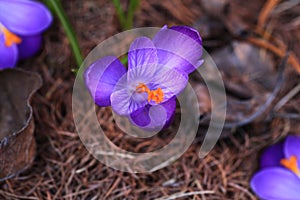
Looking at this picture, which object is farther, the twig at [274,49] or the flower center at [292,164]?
the twig at [274,49]

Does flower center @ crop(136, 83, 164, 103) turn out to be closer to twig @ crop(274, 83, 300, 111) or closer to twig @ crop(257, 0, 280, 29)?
twig @ crop(274, 83, 300, 111)

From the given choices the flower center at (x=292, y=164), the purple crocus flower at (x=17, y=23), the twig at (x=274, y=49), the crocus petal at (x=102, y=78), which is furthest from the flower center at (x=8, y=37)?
the flower center at (x=292, y=164)

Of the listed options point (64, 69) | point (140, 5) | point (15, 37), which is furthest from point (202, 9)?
point (15, 37)

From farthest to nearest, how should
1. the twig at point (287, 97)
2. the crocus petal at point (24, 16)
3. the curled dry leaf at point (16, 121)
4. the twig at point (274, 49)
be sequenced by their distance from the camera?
the twig at point (274, 49)
the twig at point (287, 97)
the crocus petal at point (24, 16)
the curled dry leaf at point (16, 121)

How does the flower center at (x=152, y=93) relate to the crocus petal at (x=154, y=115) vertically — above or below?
above

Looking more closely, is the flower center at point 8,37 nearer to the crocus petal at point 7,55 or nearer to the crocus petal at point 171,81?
the crocus petal at point 7,55

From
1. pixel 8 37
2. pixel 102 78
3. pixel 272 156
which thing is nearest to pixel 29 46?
pixel 8 37

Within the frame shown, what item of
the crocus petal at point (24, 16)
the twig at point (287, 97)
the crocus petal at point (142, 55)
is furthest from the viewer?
the twig at point (287, 97)
